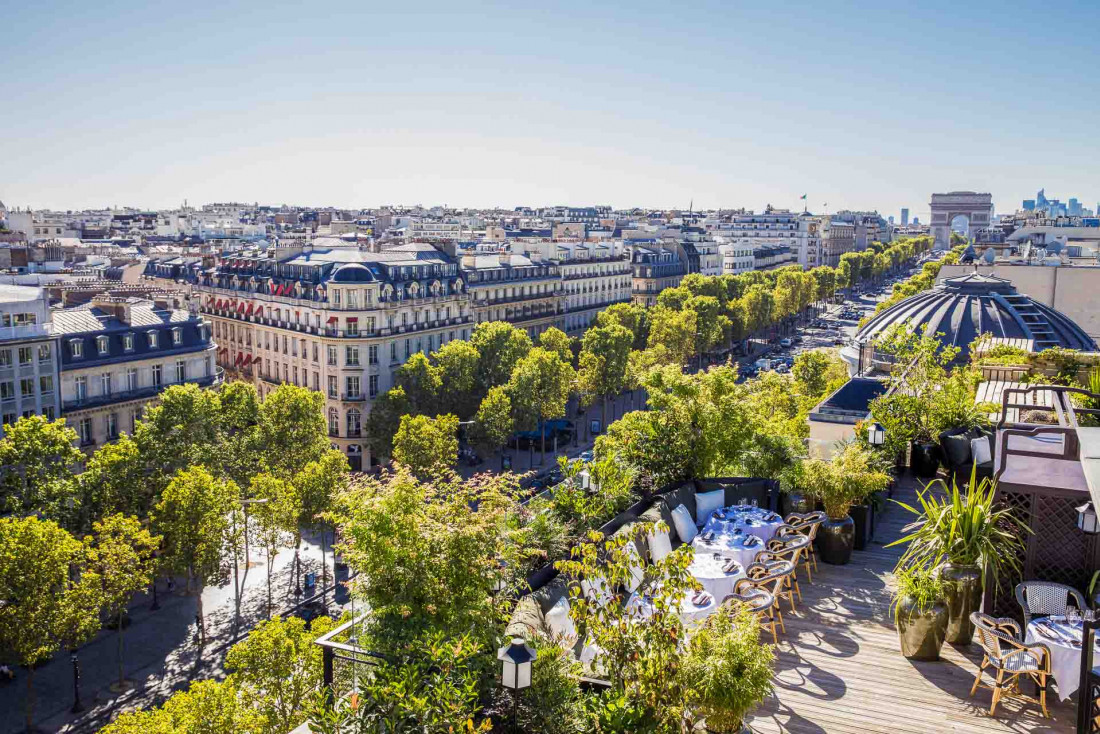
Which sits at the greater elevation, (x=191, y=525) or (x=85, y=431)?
(x=85, y=431)

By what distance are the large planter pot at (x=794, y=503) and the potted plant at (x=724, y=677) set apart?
926cm

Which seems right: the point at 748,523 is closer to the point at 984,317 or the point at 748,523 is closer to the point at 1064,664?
the point at 1064,664

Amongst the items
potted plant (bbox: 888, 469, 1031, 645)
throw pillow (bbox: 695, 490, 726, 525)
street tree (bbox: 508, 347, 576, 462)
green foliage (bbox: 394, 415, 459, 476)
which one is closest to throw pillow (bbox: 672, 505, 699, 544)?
throw pillow (bbox: 695, 490, 726, 525)

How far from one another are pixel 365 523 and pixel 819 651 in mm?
7680

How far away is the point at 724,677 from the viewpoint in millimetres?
9875

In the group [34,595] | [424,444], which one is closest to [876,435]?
[34,595]

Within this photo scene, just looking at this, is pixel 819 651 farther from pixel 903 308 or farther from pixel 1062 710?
pixel 903 308

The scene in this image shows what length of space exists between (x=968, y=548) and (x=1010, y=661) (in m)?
1.80

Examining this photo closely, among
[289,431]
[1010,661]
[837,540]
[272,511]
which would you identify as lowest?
[272,511]

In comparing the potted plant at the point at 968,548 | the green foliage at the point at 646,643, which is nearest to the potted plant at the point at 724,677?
the green foliage at the point at 646,643

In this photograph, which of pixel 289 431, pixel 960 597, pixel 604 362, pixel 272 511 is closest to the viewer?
pixel 960 597

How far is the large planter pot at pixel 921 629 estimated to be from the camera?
13266 mm

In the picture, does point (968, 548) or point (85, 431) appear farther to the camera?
point (85, 431)

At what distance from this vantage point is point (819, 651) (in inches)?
548
